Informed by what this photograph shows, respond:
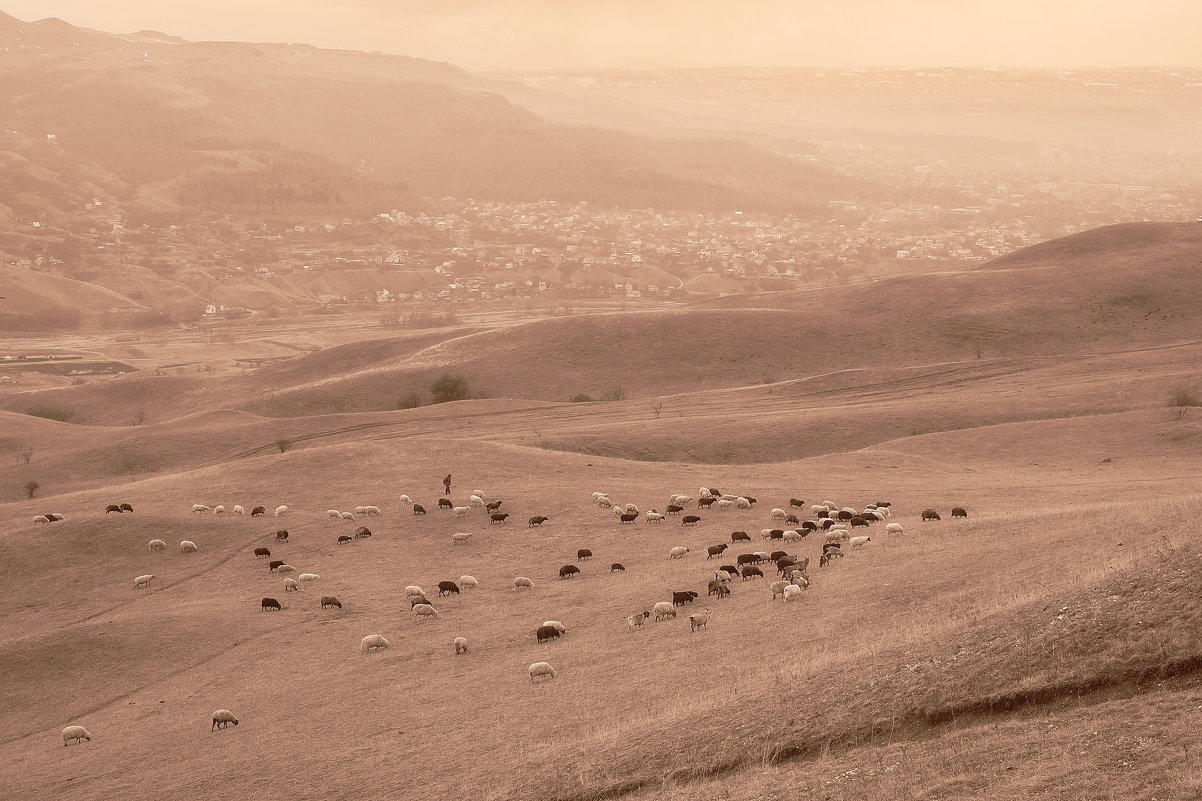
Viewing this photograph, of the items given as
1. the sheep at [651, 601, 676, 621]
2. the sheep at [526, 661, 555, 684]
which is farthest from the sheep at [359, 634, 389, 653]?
the sheep at [651, 601, 676, 621]

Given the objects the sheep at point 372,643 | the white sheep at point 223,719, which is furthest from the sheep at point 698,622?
the white sheep at point 223,719

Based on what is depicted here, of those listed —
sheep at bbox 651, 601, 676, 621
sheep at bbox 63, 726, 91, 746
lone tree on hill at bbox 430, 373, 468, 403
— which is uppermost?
lone tree on hill at bbox 430, 373, 468, 403

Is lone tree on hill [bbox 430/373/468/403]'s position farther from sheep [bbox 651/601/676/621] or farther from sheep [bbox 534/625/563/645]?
sheep [bbox 651/601/676/621]

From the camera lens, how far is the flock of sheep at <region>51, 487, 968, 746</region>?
115 feet

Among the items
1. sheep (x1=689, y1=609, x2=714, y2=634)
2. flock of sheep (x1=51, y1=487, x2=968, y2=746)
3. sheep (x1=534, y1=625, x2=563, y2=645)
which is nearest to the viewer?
sheep (x1=689, y1=609, x2=714, y2=634)

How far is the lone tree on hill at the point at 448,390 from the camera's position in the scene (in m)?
116

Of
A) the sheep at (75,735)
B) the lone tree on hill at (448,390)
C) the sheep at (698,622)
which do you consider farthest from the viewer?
the lone tree on hill at (448,390)

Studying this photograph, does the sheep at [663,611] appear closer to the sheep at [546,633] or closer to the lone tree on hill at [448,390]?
the sheep at [546,633]

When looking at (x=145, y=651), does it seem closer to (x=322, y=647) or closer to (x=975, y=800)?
(x=322, y=647)

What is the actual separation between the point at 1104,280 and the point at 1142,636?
125 meters

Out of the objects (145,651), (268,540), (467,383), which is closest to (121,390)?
(467,383)

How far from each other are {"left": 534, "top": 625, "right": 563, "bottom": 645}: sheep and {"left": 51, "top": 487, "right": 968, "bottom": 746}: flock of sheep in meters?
→ 0.03

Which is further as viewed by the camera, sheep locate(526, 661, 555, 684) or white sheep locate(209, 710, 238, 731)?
white sheep locate(209, 710, 238, 731)

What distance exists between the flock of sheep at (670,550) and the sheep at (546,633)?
0.11 ft
